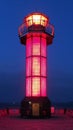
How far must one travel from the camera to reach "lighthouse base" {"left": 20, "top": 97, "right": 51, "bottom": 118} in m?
31.3

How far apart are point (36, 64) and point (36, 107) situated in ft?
12.9

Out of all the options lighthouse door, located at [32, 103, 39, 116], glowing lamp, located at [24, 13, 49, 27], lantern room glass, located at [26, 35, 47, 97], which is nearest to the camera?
lighthouse door, located at [32, 103, 39, 116]

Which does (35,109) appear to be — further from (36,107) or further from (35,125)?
(35,125)

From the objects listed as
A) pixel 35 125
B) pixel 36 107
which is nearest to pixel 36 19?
pixel 36 107

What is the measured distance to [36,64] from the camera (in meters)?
32.3

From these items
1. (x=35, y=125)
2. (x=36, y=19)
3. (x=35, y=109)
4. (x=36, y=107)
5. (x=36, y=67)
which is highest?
(x=36, y=19)

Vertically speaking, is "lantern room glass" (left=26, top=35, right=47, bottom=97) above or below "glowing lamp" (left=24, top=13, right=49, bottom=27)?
below

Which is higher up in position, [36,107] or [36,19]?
[36,19]

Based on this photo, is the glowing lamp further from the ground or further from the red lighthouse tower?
the ground

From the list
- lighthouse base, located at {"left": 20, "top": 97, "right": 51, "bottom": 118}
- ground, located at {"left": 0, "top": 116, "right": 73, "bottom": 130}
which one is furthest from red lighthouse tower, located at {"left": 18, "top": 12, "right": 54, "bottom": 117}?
ground, located at {"left": 0, "top": 116, "right": 73, "bottom": 130}

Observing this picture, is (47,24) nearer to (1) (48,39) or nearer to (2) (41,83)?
(1) (48,39)

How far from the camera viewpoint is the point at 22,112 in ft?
105

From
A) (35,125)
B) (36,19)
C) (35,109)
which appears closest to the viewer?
(35,125)

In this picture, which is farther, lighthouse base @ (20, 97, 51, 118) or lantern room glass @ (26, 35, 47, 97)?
lantern room glass @ (26, 35, 47, 97)
